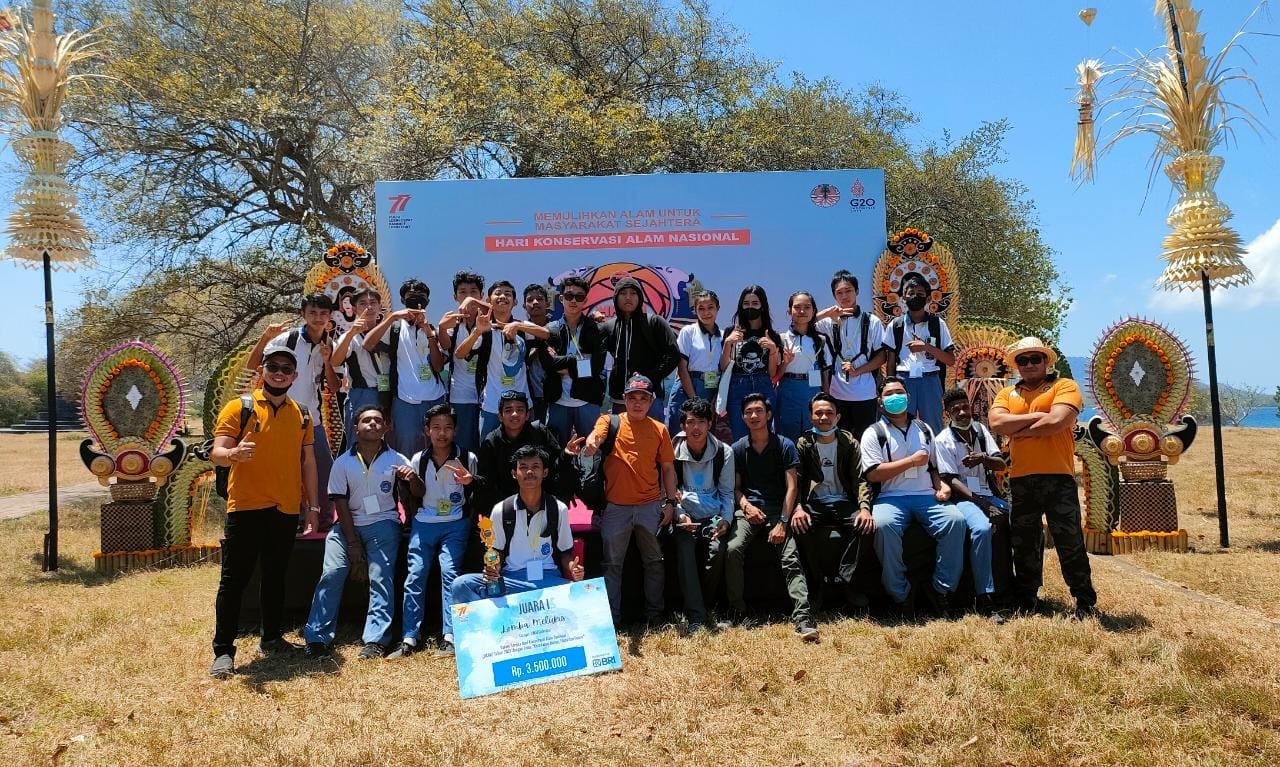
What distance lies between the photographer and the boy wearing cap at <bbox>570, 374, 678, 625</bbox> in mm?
4848

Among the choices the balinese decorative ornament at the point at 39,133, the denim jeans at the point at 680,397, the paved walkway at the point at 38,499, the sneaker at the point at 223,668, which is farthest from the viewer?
the paved walkway at the point at 38,499

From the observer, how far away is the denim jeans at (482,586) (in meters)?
4.46

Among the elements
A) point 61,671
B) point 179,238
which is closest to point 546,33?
point 179,238

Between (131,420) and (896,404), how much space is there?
22.9 ft

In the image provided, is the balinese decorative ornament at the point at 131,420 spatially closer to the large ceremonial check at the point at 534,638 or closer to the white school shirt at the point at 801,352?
the large ceremonial check at the point at 534,638

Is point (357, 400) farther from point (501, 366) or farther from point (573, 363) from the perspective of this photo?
point (573, 363)

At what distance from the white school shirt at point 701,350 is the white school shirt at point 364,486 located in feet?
7.61

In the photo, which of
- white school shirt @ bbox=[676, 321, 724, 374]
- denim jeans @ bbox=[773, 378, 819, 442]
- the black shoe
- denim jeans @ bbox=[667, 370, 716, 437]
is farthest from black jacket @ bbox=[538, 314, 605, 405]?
the black shoe

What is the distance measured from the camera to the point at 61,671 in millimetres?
4352

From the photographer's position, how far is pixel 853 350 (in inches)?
247

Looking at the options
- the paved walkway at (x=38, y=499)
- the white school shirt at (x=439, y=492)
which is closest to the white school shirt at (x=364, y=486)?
the white school shirt at (x=439, y=492)

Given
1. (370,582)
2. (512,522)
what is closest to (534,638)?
(512,522)

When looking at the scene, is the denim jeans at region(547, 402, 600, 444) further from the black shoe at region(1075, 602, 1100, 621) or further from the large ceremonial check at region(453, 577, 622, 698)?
the black shoe at region(1075, 602, 1100, 621)

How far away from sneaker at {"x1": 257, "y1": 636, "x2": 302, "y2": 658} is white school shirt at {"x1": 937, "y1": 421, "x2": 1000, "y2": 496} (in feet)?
13.8
